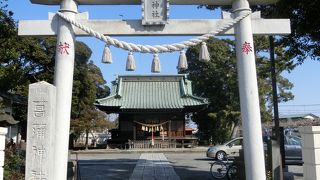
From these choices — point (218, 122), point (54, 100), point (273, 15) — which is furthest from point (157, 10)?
point (218, 122)

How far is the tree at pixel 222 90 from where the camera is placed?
43.8m

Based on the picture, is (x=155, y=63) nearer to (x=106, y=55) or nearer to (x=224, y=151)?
(x=106, y=55)

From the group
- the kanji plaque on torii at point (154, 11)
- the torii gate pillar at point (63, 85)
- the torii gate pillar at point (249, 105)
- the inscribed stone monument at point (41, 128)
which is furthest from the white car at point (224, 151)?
the inscribed stone monument at point (41, 128)

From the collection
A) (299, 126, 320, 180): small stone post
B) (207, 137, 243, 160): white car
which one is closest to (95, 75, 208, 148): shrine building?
(207, 137, 243, 160): white car

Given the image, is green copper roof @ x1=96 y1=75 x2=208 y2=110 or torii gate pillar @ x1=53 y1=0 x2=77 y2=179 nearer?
torii gate pillar @ x1=53 y1=0 x2=77 y2=179

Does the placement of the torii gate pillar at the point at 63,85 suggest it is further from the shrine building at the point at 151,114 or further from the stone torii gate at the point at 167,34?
the shrine building at the point at 151,114

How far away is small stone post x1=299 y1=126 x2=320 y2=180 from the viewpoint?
807 centimetres

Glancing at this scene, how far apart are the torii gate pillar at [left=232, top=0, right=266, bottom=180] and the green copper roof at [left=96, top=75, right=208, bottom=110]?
29.9 m

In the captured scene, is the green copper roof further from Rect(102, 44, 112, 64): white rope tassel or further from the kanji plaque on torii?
the kanji plaque on torii

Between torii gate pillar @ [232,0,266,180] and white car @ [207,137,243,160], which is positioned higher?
torii gate pillar @ [232,0,266,180]

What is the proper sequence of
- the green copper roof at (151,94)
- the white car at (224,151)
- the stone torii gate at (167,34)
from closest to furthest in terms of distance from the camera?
the stone torii gate at (167,34)
the white car at (224,151)
the green copper roof at (151,94)

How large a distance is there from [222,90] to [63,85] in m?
39.3

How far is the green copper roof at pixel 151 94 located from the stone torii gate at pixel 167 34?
2975 cm

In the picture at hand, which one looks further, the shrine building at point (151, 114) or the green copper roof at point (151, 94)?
the green copper roof at point (151, 94)
